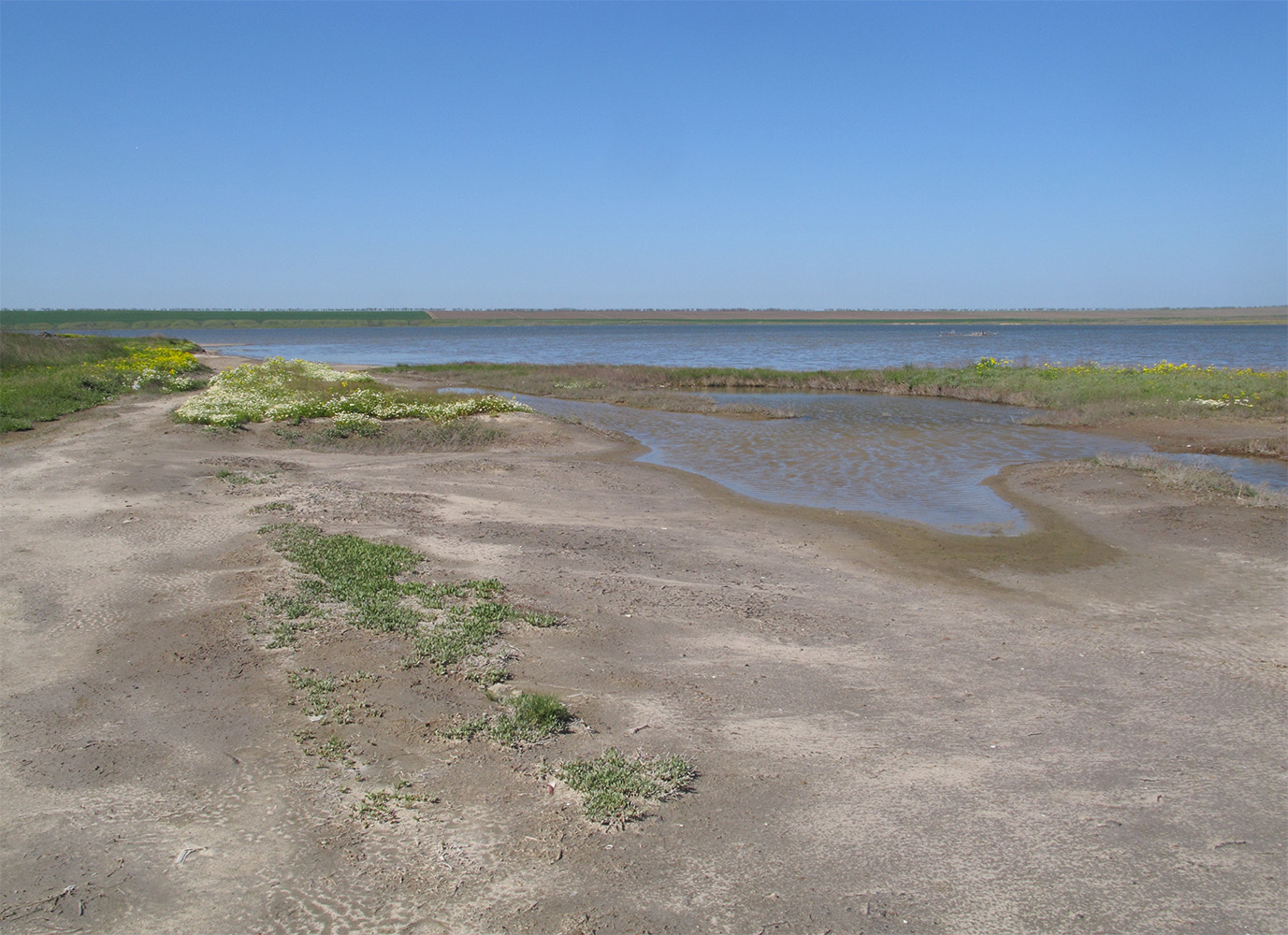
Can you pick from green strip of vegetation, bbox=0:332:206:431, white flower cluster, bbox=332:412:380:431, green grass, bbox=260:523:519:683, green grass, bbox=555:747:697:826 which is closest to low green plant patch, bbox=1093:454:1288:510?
green grass, bbox=260:523:519:683

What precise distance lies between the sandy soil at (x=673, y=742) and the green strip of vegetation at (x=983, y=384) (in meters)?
21.0

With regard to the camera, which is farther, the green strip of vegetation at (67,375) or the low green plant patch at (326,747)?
the green strip of vegetation at (67,375)

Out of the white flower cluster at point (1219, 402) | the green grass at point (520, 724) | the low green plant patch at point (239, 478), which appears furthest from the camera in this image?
the white flower cluster at point (1219, 402)

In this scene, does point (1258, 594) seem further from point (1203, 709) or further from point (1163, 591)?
point (1203, 709)

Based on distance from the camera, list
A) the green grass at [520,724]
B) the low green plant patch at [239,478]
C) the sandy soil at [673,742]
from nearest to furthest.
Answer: the sandy soil at [673,742] < the green grass at [520,724] < the low green plant patch at [239,478]

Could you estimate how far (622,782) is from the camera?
15.6 feet

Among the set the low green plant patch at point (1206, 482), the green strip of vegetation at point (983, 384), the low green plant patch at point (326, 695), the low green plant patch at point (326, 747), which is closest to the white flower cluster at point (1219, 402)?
the green strip of vegetation at point (983, 384)

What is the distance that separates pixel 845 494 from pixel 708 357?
52.9 m

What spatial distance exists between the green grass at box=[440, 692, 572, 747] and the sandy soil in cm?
11

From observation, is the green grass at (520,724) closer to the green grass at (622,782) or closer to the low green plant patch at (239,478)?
the green grass at (622,782)

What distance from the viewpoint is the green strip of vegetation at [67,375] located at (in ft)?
65.1

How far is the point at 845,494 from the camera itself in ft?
51.8

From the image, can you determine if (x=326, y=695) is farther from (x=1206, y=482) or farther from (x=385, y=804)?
(x=1206, y=482)

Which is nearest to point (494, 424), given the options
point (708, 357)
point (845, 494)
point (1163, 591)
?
point (845, 494)
